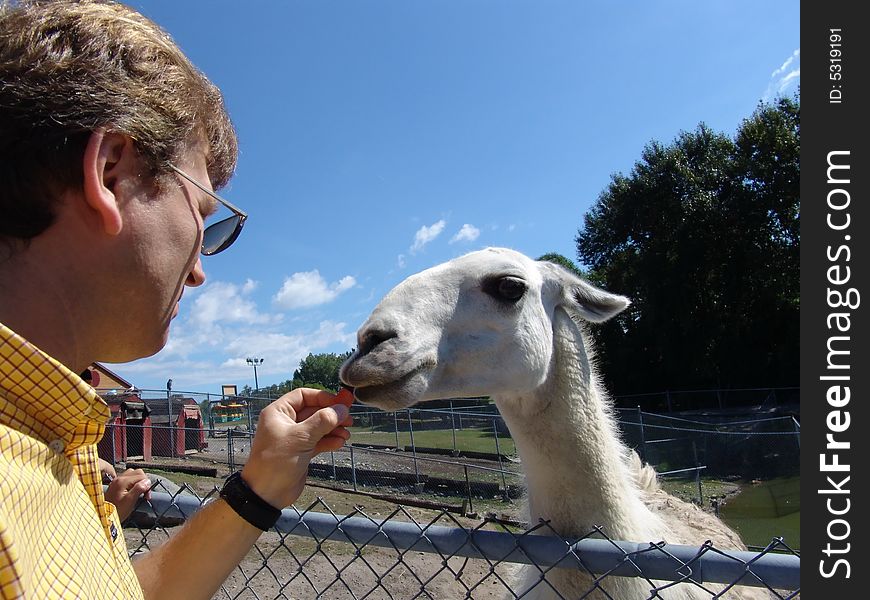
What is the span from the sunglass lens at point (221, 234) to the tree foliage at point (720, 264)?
35377mm

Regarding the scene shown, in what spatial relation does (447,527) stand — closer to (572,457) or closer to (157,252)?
(572,457)

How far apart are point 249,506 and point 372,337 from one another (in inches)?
43.9

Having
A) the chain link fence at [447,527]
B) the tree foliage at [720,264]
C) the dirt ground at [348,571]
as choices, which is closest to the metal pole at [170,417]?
the chain link fence at [447,527]

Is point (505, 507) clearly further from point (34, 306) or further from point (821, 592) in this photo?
point (34, 306)

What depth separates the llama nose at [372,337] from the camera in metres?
2.57

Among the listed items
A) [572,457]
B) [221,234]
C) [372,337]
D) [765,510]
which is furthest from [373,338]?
[765,510]

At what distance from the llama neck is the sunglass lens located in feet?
5.70

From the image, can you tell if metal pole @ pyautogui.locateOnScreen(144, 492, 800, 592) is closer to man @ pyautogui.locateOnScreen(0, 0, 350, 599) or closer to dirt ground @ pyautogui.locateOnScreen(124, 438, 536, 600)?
man @ pyautogui.locateOnScreen(0, 0, 350, 599)

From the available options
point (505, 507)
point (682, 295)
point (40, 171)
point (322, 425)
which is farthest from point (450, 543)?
point (682, 295)

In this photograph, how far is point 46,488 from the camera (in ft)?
2.98

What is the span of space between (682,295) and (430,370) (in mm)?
34679

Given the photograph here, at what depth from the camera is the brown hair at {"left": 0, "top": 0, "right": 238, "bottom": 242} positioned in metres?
1.08

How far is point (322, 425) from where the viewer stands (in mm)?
1590

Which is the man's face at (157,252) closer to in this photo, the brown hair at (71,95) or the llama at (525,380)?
the brown hair at (71,95)
